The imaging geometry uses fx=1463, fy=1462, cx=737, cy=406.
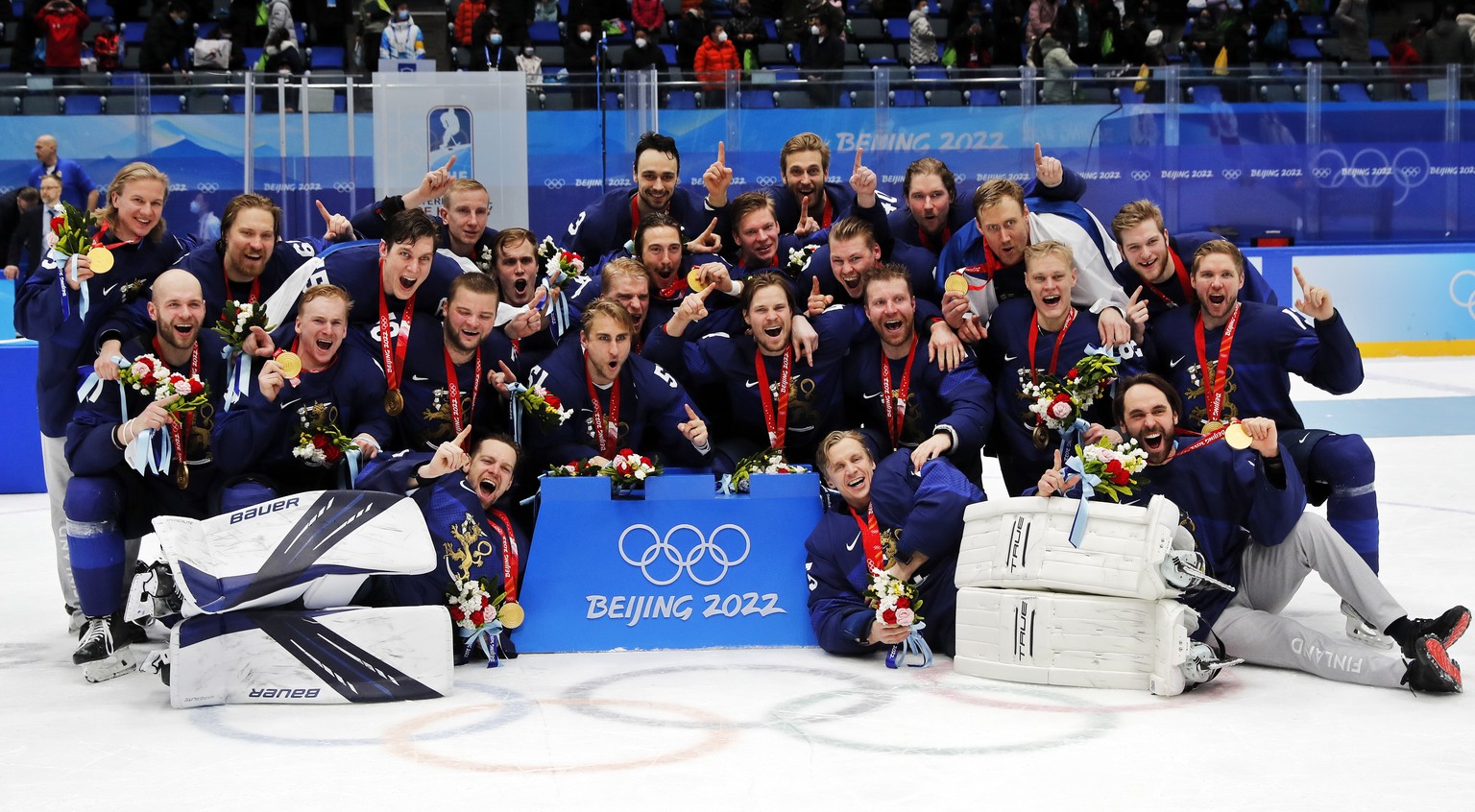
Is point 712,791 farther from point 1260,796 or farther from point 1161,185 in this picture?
point 1161,185

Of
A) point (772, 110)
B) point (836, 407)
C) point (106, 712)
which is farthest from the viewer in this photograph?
point (772, 110)

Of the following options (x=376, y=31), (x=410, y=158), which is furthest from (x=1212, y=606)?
(x=376, y=31)

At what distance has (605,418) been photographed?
517 cm

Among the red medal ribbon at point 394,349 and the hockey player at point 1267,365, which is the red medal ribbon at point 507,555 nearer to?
the red medal ribbon at point 394,349

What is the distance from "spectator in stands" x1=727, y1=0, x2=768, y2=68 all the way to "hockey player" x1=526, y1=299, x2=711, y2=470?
10342 millimetres

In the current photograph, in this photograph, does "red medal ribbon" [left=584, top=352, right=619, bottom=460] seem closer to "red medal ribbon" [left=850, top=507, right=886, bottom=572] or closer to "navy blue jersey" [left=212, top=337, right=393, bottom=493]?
"navy blue jersey" [left=212, top=337, right=393, bottom=493]

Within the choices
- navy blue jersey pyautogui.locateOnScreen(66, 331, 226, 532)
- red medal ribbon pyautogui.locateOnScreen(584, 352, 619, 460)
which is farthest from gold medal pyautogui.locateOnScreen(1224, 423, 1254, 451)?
navy blue jersey pyautogui.locateOnScreen(66, 331, 226, 532)

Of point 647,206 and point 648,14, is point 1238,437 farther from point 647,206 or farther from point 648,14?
point 648,14

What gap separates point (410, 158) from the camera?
34.9ft

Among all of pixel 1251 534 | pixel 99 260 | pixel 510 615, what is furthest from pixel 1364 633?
pixel 99 260

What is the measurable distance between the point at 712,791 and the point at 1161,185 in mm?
9897

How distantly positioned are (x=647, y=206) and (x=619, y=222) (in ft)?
0.55

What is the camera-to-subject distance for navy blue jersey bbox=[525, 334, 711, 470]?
5.15 m

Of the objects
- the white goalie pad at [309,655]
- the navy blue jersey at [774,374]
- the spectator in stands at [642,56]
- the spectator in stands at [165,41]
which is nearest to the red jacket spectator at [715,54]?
the spectator in stands at [642,56]
